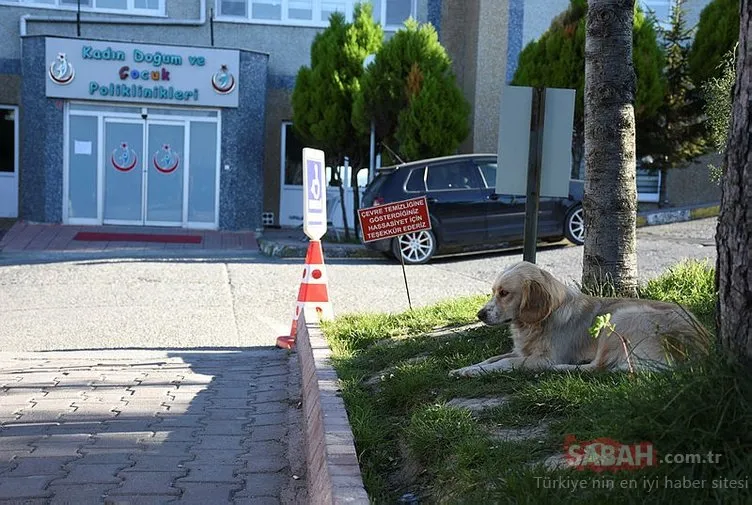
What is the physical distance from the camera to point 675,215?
18266mm

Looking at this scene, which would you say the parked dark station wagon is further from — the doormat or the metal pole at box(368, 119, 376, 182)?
the doormat

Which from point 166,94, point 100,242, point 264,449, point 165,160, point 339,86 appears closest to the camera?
point 264,449

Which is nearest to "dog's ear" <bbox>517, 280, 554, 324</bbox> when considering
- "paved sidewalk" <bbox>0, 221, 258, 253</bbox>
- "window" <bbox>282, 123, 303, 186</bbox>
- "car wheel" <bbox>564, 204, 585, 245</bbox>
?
"car wheel" <bbox>564, 204, 585, 245</bbox>

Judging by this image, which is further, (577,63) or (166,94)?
(166,94)

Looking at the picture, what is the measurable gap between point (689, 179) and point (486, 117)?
18.5ft

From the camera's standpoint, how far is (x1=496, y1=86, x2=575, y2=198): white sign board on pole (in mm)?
6930

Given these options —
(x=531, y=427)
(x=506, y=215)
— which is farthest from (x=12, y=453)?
(x=506, y=215)

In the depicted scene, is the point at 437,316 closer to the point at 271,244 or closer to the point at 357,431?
the point at 357,431

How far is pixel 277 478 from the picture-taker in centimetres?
459

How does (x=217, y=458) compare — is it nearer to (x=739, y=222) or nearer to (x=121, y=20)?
(x=739, y=222)

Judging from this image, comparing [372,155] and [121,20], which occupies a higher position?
[121,20]

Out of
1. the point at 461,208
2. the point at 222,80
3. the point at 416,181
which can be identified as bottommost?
the point at 461,208

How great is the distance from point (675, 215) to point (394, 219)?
10575 millimetres

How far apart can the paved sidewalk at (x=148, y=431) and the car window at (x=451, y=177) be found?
829 cm
